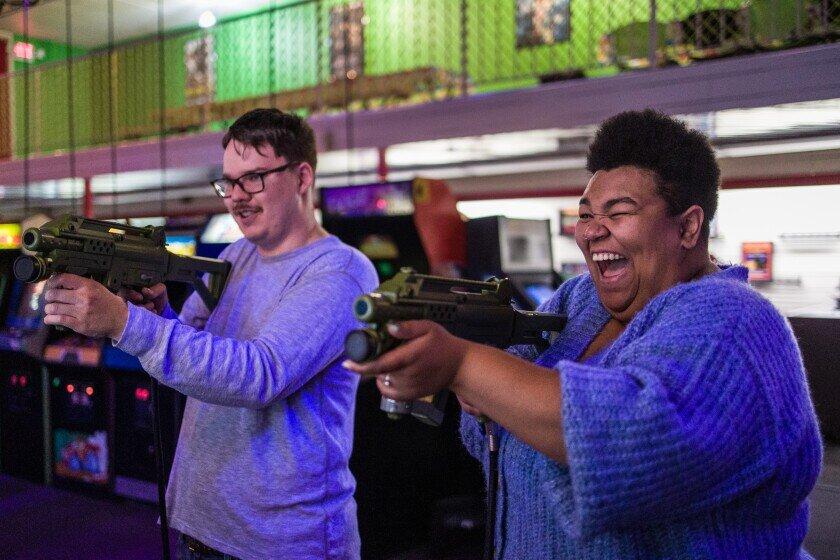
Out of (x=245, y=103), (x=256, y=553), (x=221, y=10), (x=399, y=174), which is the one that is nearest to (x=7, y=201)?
(x=221, y=10)

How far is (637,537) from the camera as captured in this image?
3.02 feet

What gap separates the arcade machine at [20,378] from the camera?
427 cm

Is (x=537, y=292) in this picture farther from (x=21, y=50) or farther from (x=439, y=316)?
(x=21, y=50)

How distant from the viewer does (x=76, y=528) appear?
3.69 metres

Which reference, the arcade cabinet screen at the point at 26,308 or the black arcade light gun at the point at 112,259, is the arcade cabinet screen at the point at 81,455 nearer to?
the arcade cabinet screen at the point at 26,308

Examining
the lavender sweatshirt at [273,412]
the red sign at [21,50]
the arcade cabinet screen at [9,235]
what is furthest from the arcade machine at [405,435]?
the red sign at [21,50]

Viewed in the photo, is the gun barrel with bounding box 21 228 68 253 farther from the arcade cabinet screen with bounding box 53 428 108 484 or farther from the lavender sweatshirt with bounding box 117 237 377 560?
the arcade cabinet screen with bounding box 53 428 108 484

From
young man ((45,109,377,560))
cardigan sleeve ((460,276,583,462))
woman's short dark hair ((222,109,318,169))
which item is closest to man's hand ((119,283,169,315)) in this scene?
young man ((45,109,377,560))

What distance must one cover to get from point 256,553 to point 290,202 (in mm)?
745

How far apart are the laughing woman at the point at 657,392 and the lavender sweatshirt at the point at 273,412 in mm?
601

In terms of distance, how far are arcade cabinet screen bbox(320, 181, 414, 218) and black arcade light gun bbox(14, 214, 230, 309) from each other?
80.6 inches

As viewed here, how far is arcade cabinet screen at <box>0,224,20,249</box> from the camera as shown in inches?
218

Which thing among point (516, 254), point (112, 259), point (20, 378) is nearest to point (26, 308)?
point (20, 378)

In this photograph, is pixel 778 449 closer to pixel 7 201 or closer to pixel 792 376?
pixel 792 376
